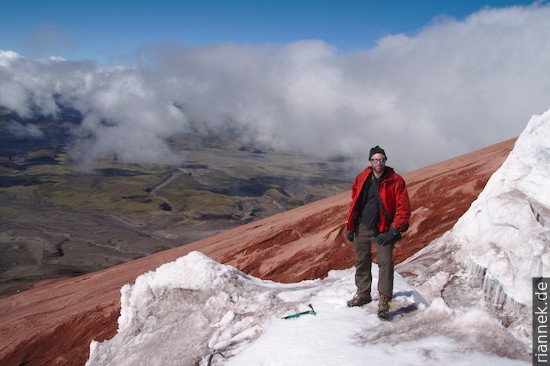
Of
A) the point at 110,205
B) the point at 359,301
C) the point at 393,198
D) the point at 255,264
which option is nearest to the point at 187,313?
the point at 359,301

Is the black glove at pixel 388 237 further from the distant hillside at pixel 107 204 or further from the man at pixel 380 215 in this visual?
the distant hillside at pixel 107 204

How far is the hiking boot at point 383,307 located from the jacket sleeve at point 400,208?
1054mm

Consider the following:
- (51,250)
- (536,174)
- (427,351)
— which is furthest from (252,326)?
(51,250)

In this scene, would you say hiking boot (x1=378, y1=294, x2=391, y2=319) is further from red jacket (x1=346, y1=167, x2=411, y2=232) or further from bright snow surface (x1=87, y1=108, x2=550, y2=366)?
red jacket (x1=346, y1=167, x2=411, y2=232)

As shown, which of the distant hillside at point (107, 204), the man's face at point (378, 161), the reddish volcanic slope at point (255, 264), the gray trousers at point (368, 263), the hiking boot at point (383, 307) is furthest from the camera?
the distant hillside at point (107, 204)

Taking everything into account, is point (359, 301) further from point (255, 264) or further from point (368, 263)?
point (255, 264)

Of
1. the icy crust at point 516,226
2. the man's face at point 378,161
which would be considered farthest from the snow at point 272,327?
the man's face at point 378,161

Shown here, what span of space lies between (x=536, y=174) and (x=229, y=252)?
53.7 feet

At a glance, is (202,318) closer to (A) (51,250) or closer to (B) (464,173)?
(B) (464,173)

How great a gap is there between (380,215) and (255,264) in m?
13.3

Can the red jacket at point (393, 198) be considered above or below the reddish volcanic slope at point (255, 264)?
above

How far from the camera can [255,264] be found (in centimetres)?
1786

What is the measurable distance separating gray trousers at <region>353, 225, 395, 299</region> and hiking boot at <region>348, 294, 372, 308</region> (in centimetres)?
3

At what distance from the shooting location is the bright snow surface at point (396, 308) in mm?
4504
